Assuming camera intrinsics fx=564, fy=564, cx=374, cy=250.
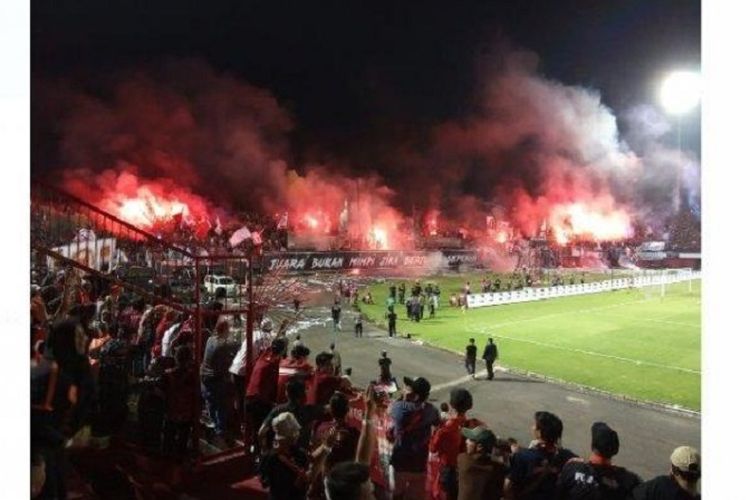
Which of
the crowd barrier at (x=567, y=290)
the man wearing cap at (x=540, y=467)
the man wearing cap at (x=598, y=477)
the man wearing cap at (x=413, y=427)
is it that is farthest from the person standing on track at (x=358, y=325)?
the man wearing cap at (x=598, y=477)

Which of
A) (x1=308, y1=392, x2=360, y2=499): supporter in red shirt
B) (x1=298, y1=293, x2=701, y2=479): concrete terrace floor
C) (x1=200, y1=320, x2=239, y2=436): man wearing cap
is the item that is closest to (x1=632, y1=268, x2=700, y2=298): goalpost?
(x1=298, y1=293, x2=701, y2=479): concrete terrace floor

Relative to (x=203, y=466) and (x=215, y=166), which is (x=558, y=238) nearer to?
(x=215, y=166)

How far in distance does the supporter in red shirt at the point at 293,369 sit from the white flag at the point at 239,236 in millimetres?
3662

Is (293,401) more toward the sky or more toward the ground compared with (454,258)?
more toward the ground

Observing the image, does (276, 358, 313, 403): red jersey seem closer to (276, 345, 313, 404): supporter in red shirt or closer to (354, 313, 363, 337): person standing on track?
(276, 345, 313, 404): supporter in red shirt

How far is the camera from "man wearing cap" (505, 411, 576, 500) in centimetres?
250

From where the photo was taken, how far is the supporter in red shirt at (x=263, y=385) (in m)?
3.62

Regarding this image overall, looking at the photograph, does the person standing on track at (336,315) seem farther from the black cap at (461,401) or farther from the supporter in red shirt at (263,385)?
the black cap at (461,401)

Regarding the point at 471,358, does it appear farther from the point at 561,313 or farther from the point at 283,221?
the point at 283,221

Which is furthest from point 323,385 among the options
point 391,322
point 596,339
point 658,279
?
point 658,279

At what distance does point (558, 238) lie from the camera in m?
7.73

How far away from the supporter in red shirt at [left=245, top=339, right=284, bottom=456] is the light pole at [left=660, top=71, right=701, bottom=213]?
3.52 metres

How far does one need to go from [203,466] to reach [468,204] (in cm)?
359
